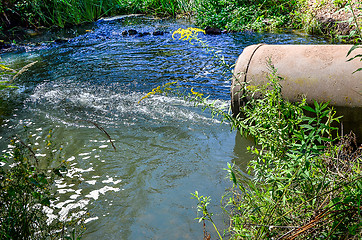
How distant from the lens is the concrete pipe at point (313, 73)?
3283 mm

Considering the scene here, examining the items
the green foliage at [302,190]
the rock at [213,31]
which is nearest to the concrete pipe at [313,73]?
the green foliage at [302,190]

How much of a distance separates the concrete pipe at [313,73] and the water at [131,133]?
0.76m

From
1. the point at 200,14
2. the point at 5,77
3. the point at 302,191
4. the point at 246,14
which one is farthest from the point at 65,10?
the point at 302,191

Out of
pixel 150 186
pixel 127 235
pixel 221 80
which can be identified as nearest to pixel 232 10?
→ pixel 221 80

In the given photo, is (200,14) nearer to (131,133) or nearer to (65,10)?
(65,10)

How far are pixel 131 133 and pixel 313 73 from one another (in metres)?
2.42

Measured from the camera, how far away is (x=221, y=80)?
20.8 feet

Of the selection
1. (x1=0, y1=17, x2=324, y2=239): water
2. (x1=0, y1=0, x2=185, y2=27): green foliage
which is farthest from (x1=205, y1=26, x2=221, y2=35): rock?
(x1=0, y1=0, x2=185, y2=27): green foliage

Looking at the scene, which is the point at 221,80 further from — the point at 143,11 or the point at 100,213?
the point at 143,11

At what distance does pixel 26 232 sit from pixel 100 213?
0.90 metres

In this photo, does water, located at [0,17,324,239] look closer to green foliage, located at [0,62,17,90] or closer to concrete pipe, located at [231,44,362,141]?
green foliage, located at [0,62,17,90]

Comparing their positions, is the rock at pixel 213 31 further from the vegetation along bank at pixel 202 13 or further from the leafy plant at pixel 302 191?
the leafy plant at pixel 302 191

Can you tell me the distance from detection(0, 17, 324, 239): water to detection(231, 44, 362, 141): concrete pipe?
764 mm

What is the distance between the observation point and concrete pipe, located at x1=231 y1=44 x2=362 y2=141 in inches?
129
